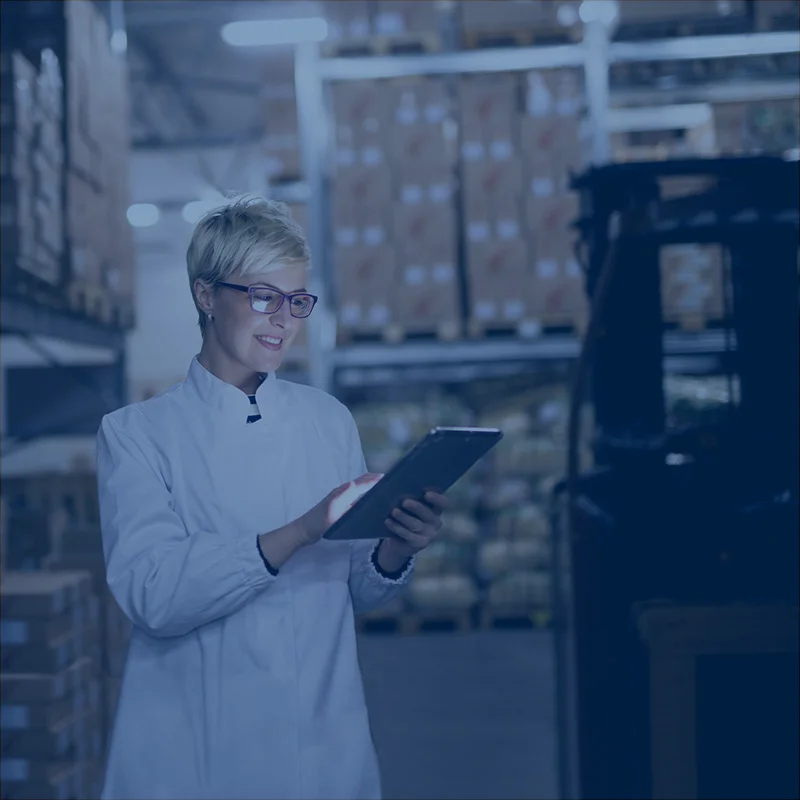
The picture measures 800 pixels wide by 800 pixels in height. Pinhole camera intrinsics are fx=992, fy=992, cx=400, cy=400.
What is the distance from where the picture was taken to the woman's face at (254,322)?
59.5 inches

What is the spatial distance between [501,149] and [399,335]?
1320mm

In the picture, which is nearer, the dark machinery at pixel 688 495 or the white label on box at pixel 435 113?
the dark machinery at pixel 688 495

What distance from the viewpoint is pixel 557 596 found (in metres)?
3.36

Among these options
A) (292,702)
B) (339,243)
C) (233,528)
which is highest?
(339,243)

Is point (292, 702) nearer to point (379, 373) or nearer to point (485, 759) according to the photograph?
point (485, 759)

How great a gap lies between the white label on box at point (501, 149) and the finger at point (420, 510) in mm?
4907

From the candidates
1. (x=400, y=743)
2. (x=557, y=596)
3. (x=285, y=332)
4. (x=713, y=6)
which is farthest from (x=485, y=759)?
(x=713, y=6)

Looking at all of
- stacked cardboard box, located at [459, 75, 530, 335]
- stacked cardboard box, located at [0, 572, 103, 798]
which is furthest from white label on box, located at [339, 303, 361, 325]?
stacked cardboard box, located at [0, 572, 103, 798]

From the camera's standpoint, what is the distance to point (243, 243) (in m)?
1.50

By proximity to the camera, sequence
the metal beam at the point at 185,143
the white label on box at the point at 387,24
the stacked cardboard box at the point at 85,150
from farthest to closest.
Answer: the metal beam at the point at 185,143, the white label on box at the point at 387,24, the stacked cardboard box at the point at 85,150

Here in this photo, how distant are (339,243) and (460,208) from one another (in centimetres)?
79

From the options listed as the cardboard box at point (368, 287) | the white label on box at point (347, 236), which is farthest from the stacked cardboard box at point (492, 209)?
the white label on box at point (347, 236)

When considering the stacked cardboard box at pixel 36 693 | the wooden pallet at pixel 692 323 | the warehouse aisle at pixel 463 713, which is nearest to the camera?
the stacked cardboard box at pixel 36 693

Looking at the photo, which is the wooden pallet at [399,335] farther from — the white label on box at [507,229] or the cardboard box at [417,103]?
the cardboard box at [417,103]
